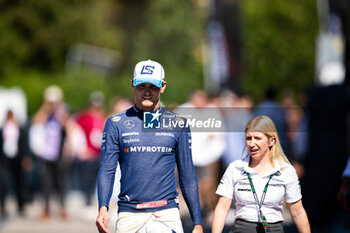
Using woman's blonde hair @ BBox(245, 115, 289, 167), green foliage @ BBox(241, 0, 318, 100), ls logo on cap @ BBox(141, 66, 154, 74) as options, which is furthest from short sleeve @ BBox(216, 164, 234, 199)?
green foliage @ BBox(241, 0, 318, 100)

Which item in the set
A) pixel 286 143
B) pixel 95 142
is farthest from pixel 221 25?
pixel 286 143

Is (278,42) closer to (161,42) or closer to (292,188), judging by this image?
(161,42)

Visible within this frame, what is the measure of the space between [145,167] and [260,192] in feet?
2.60

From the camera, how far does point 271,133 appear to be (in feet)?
17.1

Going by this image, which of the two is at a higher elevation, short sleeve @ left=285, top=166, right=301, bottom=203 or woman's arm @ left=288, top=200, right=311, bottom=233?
short sleeve @ left=285, top=166, right=301, bottom=203

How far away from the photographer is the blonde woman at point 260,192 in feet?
16.5

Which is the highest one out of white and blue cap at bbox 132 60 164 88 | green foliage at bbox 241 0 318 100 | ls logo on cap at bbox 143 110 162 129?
green foliage at bbox 241 0 318 100

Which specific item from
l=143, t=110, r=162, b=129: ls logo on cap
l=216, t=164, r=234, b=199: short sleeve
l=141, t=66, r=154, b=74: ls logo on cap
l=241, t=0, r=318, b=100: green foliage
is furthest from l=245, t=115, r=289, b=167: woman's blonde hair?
l=241, t=0, r=318, b=100: green foliage

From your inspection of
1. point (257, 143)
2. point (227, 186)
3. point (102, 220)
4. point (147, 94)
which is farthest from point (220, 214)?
point (147, 94)

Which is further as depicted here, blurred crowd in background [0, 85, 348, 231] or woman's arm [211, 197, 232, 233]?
blurred crowd in background [0, 85, 348, 231]

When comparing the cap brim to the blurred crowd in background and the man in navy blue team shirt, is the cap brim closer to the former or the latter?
the man in navy blue team shirt

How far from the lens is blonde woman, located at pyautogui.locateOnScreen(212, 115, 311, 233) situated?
198 inches

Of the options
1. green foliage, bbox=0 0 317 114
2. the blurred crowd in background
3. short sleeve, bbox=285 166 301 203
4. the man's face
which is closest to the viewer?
short sleeve, bbox=285 166 301 203

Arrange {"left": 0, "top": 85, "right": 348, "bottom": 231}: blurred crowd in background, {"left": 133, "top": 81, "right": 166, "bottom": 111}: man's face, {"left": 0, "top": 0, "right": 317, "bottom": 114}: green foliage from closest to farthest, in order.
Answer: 1. {"left": 133, "top": 81, "right": 166, "bottom": 111}: man's face
2. {"left": 0, "top": 85, "right": 348, "bottom": 231}: blurred crowd in background
3. {"left": 0, "top": 0, "right": 317, "bottom": 114}: green foliage
